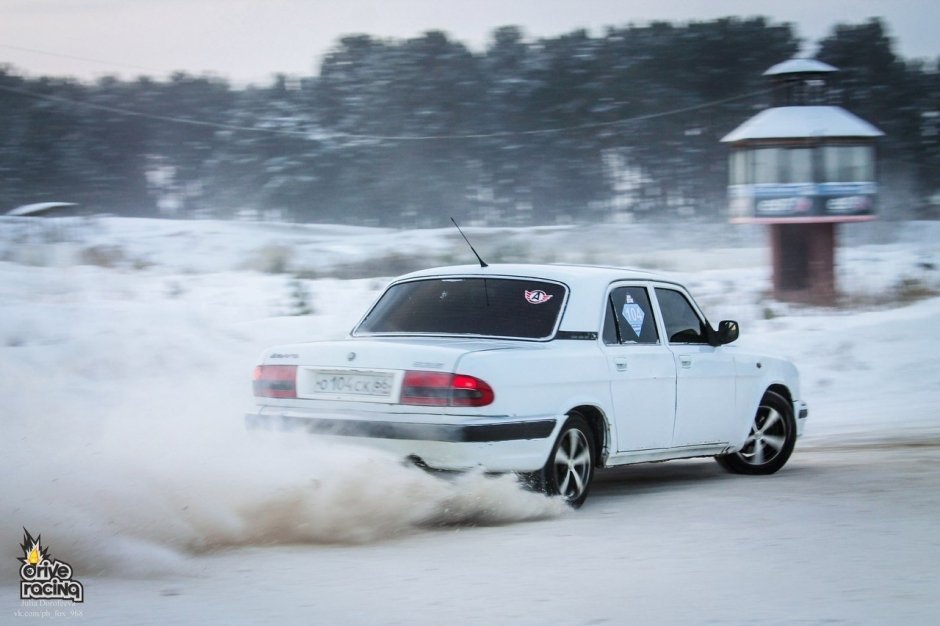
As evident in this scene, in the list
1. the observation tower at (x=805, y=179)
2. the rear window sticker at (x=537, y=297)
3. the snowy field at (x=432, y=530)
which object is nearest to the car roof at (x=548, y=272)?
the rear window sticker at (x=537, y=297)

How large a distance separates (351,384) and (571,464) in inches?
53.5

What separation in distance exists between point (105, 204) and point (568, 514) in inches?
2604

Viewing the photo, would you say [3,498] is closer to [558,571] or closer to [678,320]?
[558,571]

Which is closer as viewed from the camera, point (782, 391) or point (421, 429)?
point (421, 429)

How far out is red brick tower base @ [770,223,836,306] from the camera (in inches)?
1324

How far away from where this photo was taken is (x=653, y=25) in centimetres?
8125

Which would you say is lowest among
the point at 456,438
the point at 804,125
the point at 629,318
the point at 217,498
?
the point at 217,498

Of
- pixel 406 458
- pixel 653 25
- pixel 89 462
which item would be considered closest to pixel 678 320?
pixel 406 458

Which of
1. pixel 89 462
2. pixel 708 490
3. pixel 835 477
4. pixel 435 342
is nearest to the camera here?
pixel 89 462

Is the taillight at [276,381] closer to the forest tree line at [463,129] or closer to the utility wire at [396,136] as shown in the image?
the forest tree line at [463,129]

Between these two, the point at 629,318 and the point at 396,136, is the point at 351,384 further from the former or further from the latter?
the point at 396,136

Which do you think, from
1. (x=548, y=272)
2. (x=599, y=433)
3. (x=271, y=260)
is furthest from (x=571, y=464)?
(x=271, y=260)

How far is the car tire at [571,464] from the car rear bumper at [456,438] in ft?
0.39

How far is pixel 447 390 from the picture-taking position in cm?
711
